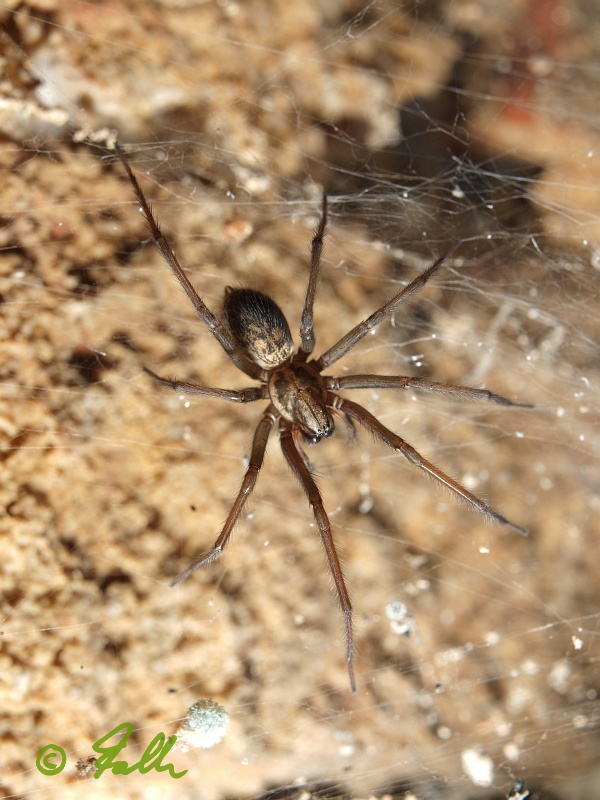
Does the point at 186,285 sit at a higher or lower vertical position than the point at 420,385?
higher

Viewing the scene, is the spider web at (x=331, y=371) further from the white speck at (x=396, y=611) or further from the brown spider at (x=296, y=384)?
the brown spider at (x=296, y=384)

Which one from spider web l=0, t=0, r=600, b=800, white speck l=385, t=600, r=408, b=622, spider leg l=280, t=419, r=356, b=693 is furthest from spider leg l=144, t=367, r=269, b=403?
white speck l=385, t=600, r=408, b=622

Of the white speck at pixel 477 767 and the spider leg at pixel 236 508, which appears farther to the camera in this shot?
the white speck at pixel 477 767

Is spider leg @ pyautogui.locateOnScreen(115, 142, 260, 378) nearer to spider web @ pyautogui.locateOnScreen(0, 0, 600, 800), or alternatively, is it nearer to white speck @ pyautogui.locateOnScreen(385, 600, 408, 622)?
spider web @ pyautogui.locateOnScreen(0, 0, 600, 800)

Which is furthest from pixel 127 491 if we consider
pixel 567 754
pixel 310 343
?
pixel 567 754

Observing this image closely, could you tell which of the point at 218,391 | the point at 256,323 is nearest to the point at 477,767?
the point at 218,391

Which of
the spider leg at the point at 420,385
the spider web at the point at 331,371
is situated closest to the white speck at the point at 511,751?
the spider web at the point at 331,371

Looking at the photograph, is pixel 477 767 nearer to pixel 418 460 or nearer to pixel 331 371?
pixel 418 460
